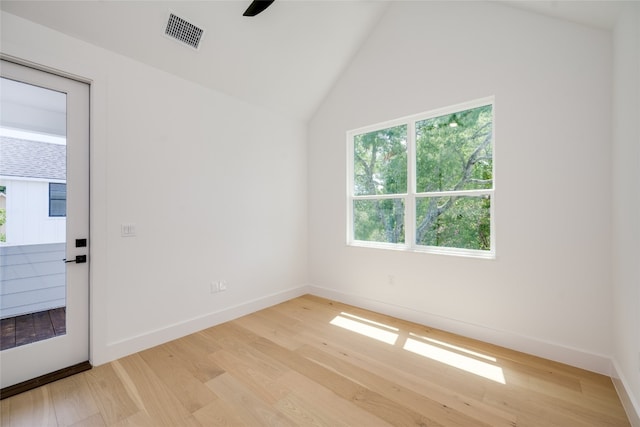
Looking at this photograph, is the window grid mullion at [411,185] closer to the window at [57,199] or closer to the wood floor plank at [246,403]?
the wood floor plank at [246,403]

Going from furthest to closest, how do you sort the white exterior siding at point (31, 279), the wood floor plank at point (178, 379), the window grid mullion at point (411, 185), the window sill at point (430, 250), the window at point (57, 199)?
1. the window grid mullion at point (411, 185)
2. the window sill at point (430, 250)
3. the window at point (57, 199)
4. the white exterior siding at point (31, 279)
5. the wood floor plank at point (178, 379)

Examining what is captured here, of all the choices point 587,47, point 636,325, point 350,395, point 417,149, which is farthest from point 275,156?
point 636,325

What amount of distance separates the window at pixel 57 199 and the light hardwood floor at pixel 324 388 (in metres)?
1.33

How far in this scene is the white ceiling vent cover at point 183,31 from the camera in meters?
2.43

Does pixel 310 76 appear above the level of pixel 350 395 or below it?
above

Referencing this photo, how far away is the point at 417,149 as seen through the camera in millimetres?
3328

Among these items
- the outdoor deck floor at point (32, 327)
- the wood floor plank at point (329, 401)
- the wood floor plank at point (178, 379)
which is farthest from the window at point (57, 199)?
the wood floor plank at point (329, 401)

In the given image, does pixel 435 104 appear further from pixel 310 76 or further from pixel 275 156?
pixel 275 156

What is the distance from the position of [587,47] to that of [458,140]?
1165mm

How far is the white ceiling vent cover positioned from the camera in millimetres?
2426

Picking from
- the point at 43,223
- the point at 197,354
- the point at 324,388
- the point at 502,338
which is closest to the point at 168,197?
the point at 43,223

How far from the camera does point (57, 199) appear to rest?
2.22m

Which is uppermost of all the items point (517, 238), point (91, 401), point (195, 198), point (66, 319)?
point (195, 198)

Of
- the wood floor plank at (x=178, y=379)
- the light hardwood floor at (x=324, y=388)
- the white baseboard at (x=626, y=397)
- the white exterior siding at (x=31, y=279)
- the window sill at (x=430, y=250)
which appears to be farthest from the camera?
the window sill at (x=430, y=250)
